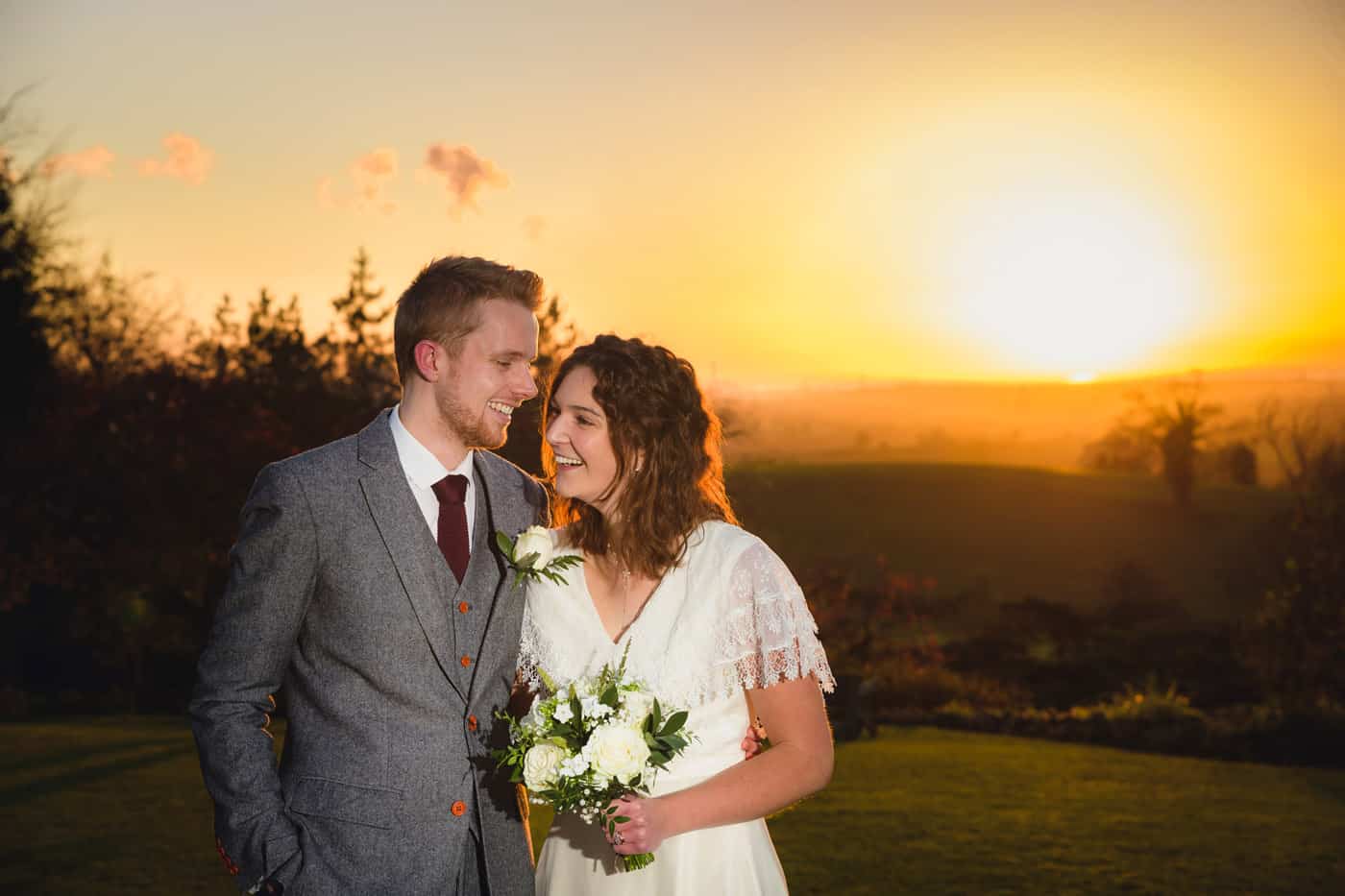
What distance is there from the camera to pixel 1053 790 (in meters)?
13.8

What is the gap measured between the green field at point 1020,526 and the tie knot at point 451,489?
36.5m

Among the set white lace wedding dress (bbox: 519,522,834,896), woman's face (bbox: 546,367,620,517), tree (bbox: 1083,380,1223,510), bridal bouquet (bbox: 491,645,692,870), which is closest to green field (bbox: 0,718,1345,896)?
white lace wedding dress (bbox: 519,522,834,896)

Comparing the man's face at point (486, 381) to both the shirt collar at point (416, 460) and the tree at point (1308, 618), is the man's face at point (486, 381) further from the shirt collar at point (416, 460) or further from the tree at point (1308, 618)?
the tree at point (1308, 618)

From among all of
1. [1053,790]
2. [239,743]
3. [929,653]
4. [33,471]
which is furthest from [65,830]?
[929,653]

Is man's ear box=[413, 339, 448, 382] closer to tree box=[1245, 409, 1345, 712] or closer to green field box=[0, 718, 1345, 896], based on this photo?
green field box=[0, 718, 1345, 896]

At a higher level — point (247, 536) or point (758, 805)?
point (247, 536)

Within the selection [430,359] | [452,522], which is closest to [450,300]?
[430,359]

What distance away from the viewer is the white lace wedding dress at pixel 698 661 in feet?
11.6

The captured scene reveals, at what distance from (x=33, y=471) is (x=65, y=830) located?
1193 centimetres

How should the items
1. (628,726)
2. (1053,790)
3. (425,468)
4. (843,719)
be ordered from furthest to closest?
(843,719), (1053,790), (425,468), (628,726)

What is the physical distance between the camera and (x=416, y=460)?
139 inches

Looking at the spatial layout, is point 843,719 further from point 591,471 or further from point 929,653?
point 591,471

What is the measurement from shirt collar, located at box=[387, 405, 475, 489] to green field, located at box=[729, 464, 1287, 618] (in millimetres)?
36563

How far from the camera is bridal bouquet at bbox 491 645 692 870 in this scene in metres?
2.98
